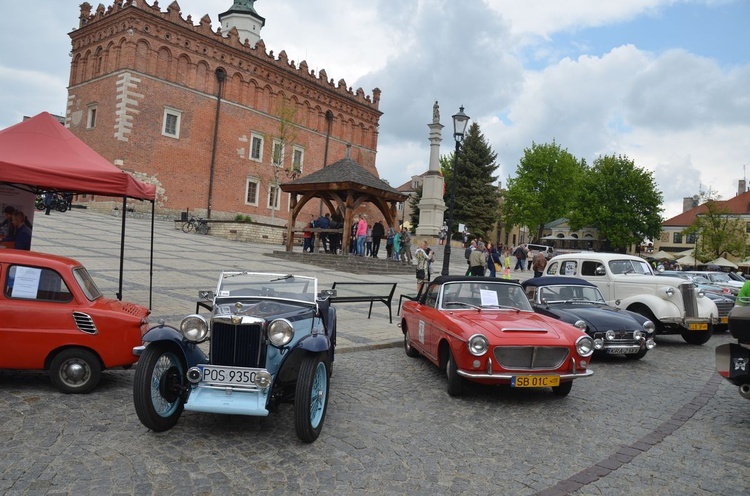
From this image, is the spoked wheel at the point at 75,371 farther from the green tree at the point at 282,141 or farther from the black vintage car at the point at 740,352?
the green tree at the point at 282,141

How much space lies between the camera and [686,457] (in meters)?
4.73

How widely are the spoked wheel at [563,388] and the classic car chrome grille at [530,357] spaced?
1.35ft

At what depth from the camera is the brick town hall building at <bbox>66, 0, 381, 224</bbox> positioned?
3856 cm

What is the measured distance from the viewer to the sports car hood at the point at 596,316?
28.1ft

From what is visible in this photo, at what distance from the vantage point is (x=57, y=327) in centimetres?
556

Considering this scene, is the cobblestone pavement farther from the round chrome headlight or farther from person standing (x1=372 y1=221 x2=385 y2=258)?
person standing (x1=372 y1=221 x2=385 y2=258)

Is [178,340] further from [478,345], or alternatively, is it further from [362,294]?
[362,294]

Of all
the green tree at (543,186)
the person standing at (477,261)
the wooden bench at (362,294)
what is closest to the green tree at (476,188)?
the green tree at (543,186)

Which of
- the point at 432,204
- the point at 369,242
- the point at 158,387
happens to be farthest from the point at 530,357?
the point at 432,204

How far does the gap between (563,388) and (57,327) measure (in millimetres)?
5539

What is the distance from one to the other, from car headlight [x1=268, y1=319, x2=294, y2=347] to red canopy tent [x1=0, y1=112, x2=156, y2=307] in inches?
185

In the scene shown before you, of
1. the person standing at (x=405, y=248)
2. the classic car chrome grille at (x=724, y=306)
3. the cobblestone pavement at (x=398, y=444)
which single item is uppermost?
the person standing at (x=405, y=248)

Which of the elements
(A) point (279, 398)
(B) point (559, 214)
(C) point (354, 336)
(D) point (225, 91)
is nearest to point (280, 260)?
(C) point (354, 336)

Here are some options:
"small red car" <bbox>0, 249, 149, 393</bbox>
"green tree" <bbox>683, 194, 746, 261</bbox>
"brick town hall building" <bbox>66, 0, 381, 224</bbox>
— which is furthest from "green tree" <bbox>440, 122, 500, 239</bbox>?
"small red car" <bbox>0, 249, 149, 393</bbox>
